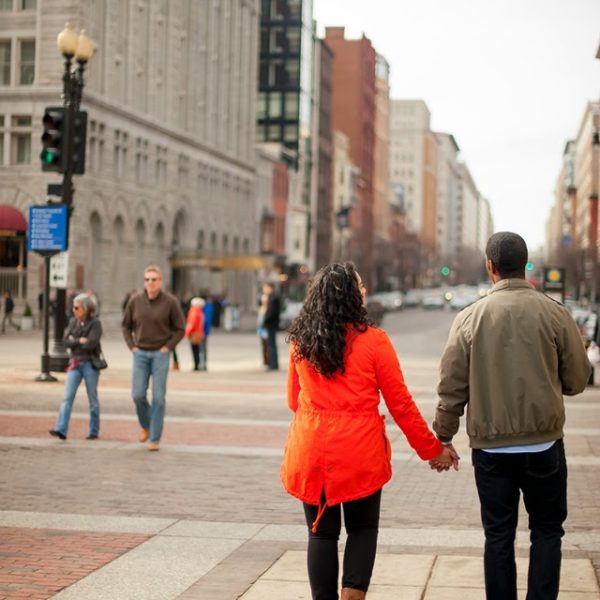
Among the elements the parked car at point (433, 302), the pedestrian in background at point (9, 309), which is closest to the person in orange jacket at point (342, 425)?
the pedestrian in background at point (9, 309)

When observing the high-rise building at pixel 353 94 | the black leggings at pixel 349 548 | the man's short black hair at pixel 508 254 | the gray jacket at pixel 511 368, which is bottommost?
the black leggings at pixel 349 548

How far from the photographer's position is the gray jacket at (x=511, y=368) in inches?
227

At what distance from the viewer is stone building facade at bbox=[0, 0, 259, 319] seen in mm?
51750

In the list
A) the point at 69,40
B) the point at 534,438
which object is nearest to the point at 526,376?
the point at 534,438

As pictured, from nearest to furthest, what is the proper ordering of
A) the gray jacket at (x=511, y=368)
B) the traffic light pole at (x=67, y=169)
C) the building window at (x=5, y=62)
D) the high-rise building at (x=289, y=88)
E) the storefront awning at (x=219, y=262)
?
1. the gray jacket at (x=511, y=368)
2. the traffic light pole at (x=67, y=169)
3. the building window at (x=5, y=62)
4. the storefront awning at (x=219, y=262)
5. the high-rise building at (x=289, y=88)

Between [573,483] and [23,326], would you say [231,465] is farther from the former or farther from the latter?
[23,326]

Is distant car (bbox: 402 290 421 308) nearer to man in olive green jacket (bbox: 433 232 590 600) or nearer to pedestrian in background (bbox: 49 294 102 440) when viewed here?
pedestrian in background (bbox: 49 294 102 440)

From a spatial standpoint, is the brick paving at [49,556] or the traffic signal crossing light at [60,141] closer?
the brick paving at [49,556]

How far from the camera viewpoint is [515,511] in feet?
19.1

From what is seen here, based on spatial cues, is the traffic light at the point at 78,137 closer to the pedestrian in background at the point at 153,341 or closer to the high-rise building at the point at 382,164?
the pedestrian in background at the point at 153,341

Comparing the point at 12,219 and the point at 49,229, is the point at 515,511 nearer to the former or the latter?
the point at 49,229

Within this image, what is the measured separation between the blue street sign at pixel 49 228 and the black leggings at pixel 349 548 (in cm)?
1871

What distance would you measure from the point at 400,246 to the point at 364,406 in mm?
145956

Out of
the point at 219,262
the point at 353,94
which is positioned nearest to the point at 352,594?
the point at 219,262
